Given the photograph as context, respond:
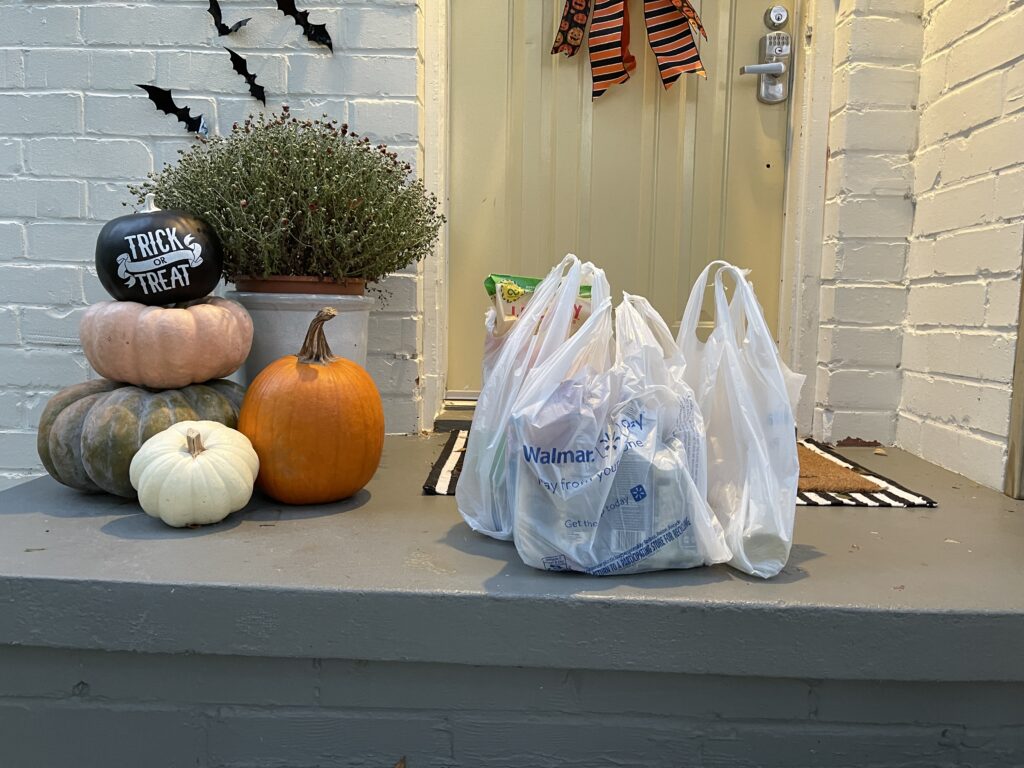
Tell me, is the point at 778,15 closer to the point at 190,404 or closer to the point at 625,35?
the point at 625,35

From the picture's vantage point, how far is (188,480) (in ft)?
4.75

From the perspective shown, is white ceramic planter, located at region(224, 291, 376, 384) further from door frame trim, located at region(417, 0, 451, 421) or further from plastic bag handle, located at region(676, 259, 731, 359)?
plastic bag handle, located at region(676, 259, 731, 359)

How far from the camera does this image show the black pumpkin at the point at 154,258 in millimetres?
1674

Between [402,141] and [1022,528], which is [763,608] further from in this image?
[402,141]

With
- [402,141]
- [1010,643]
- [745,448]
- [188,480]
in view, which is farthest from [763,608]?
[402,141]

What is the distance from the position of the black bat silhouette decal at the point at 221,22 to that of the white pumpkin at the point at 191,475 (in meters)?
1.37

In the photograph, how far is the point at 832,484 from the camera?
6.17ft

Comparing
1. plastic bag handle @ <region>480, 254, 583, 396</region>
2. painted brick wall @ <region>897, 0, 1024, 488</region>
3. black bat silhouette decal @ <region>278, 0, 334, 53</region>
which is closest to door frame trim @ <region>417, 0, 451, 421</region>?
black bat silhouette decal @ <region>278, 0, 334, 53</region>

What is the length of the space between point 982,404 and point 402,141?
182 cm

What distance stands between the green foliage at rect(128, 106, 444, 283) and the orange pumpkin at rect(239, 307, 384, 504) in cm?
36

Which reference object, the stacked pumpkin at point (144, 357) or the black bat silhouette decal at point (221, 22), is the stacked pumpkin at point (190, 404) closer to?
the stacked pumpkin at point (144, 357)

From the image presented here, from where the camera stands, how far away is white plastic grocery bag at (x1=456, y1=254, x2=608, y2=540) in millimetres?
1353

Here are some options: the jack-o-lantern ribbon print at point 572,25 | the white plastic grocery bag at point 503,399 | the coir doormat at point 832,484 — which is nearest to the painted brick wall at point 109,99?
the jack-o-lantern ribbon print at point 572,25

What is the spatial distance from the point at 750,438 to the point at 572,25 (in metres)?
1.83
